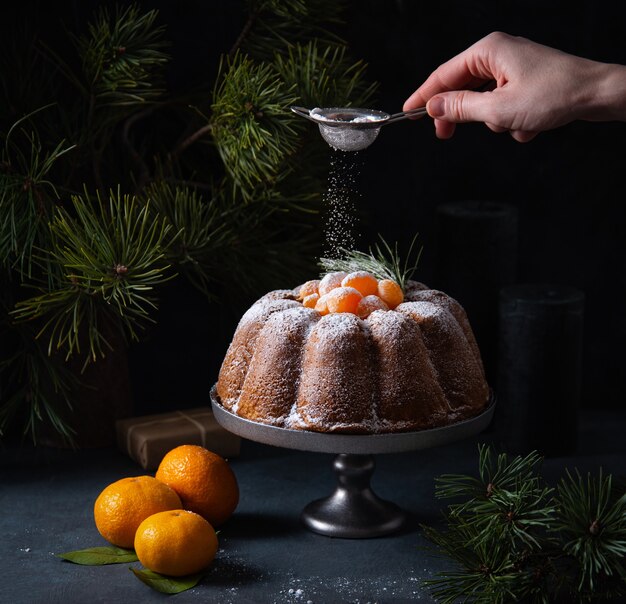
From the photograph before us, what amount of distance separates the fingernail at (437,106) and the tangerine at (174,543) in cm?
61

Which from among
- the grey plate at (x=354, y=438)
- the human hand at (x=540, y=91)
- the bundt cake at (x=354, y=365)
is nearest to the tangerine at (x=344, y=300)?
the bundt cake at (x=354, y=365)

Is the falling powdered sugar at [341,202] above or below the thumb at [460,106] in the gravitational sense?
below

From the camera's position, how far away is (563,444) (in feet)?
6.28

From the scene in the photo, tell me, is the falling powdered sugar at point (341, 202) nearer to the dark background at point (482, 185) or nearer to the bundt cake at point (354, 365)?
the dark background at point (482, 185)

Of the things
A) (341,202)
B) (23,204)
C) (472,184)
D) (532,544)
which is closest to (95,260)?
(23,204)

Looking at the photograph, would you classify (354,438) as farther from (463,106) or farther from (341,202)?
(341,202)

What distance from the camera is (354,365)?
1429mm

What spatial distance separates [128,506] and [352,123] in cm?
59

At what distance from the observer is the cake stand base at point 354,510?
1.56 metres

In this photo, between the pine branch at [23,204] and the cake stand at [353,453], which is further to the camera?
the pine branch at [23,204]

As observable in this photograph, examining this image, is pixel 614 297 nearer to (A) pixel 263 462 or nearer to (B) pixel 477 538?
(A) pixel 263 462

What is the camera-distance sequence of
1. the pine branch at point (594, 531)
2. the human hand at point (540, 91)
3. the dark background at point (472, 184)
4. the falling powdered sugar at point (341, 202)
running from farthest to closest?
1. the dark background at point (472, 184)
2. the falling powdered sugar at point (341, 202)
3. the human hand at point (540, 91)
4. the pine branch at point (594, 531)

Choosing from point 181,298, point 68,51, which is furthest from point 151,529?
point 68,51

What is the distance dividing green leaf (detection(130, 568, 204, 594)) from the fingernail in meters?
0.68
